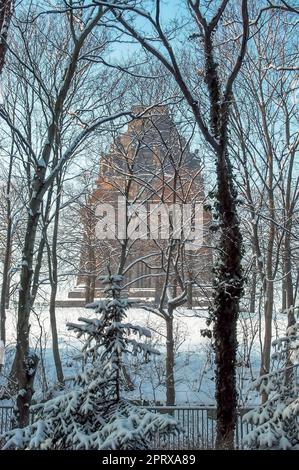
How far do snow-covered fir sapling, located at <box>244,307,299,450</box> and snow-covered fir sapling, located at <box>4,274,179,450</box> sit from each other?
70cm

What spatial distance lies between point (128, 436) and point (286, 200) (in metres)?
11.4

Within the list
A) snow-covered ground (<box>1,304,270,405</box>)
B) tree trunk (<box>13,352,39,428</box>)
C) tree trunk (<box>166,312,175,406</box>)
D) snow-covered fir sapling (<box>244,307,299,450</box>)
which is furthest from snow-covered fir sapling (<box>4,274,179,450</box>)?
tree trunk (<box>166,312,175,406</box>)

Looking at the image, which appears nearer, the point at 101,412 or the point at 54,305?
the point at 101,412

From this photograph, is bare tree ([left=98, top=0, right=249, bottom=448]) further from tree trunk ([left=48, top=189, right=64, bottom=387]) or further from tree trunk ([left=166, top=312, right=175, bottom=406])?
tree trunk ([left=48, top=189, right=64, bottom=387])

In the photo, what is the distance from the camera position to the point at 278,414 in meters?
3.72

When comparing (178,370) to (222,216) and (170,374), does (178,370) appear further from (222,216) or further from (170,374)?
(222,216)

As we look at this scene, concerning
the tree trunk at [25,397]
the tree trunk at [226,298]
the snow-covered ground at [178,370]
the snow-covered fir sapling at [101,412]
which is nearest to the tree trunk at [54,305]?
the snow-covered ground at [178,370]

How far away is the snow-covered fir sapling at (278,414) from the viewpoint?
3482 mm

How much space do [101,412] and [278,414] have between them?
154 centimetres

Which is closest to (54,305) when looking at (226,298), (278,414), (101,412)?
(226,298)

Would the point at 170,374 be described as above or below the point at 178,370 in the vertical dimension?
above

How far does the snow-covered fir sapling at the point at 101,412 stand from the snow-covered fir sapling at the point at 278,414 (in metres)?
0.70
